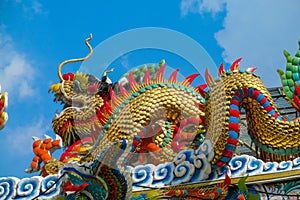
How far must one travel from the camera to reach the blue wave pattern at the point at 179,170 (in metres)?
8.00

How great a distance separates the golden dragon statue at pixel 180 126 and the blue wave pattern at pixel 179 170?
0.37ft

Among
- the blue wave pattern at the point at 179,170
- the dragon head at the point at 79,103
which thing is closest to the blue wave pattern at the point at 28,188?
the blue wave pattern at the point at 179,170

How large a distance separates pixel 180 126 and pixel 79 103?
273 centimetres

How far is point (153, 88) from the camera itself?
984 centimetres

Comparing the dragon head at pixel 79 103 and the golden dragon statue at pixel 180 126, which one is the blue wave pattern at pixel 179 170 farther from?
the dragon head at pixel 79 103

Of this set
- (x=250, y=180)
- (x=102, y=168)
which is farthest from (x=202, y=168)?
(x=102, y=168)

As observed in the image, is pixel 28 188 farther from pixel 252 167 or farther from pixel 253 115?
pixel 253 115

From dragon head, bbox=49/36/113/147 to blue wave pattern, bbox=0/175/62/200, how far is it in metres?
2.54

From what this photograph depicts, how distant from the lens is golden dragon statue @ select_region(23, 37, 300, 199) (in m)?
7.82

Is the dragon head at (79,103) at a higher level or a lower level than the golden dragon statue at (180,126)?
Result: higher

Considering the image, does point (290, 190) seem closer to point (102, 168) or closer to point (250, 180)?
point (250, 180)

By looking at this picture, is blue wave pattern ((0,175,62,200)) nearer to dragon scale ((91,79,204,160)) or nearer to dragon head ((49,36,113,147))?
dragon scale ((91,79,204,160))

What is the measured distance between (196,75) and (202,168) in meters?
2.44

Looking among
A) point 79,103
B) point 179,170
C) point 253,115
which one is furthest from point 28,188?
point 79,103
